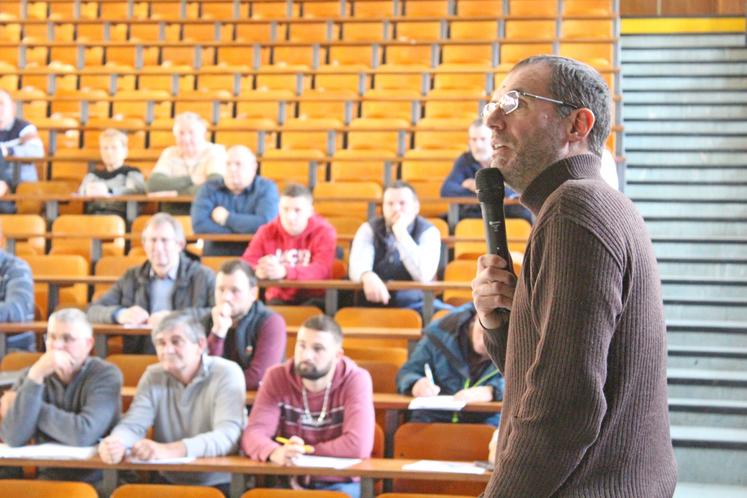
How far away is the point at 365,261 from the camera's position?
189 inches

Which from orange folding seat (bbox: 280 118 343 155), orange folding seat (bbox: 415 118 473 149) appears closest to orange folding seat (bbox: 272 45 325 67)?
orange folding seat (bbox: 280 118 343 155)

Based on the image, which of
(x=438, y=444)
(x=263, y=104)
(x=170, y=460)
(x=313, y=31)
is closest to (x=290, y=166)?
(x=263, y=104)

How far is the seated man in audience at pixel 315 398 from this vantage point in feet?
11.6

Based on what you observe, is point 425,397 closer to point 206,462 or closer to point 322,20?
point 206,462

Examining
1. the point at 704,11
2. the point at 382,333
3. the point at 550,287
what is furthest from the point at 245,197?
the point at 704,11

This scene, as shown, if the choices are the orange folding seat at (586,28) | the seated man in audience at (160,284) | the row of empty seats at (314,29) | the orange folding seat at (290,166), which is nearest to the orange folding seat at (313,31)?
the row of empty seats at (314,29)

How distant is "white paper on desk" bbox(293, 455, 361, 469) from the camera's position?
325cm

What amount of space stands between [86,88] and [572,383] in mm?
7390

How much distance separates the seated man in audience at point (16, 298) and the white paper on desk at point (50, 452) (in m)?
1.13

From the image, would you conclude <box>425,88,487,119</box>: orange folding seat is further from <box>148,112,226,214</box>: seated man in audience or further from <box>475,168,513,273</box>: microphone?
<box>475,168,513,273</box>: microphone

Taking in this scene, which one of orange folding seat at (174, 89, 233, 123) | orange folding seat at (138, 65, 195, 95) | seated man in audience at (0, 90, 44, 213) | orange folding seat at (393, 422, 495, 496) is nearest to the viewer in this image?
orange folding seat at (393, 422, 495, 496)

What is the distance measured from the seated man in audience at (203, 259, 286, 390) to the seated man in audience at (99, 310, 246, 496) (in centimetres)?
27

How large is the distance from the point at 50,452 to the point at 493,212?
8.24ft

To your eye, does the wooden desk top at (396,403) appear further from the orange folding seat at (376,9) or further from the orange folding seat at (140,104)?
the orange folding seat at (376,9)
